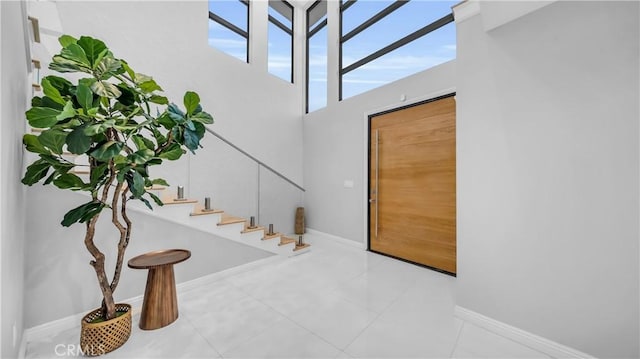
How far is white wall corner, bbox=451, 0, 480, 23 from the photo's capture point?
1.96 meters

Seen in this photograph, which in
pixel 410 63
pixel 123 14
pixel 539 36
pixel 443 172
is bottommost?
pixel 443 172

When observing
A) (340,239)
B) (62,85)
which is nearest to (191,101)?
(62,85)

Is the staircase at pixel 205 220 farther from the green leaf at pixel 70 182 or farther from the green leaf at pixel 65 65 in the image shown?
the green leaf at pixel 65 65

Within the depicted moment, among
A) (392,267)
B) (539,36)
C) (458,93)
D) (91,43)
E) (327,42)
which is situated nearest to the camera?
(91,43)

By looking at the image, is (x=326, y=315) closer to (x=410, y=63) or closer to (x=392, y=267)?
(x=392, y=267)

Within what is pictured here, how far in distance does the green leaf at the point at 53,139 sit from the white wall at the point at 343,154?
3522mm

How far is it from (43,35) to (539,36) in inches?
158

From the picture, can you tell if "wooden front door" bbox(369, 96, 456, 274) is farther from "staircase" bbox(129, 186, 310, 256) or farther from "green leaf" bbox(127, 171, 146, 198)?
"green leaf" bbox(127, 171, 146, 198)

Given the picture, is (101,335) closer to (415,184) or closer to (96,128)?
(96,128)

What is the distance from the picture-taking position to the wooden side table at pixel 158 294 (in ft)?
6.39

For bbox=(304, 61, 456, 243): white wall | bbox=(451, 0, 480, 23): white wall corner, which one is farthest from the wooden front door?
bbox=(451, 0, 480, 23): white wall corner

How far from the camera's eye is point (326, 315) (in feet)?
7.05

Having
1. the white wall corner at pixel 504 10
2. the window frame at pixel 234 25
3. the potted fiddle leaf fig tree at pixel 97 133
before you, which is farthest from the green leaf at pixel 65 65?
the window frame at pixel 234 25

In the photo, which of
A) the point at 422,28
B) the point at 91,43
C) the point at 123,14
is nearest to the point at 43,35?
the point at 91,43
